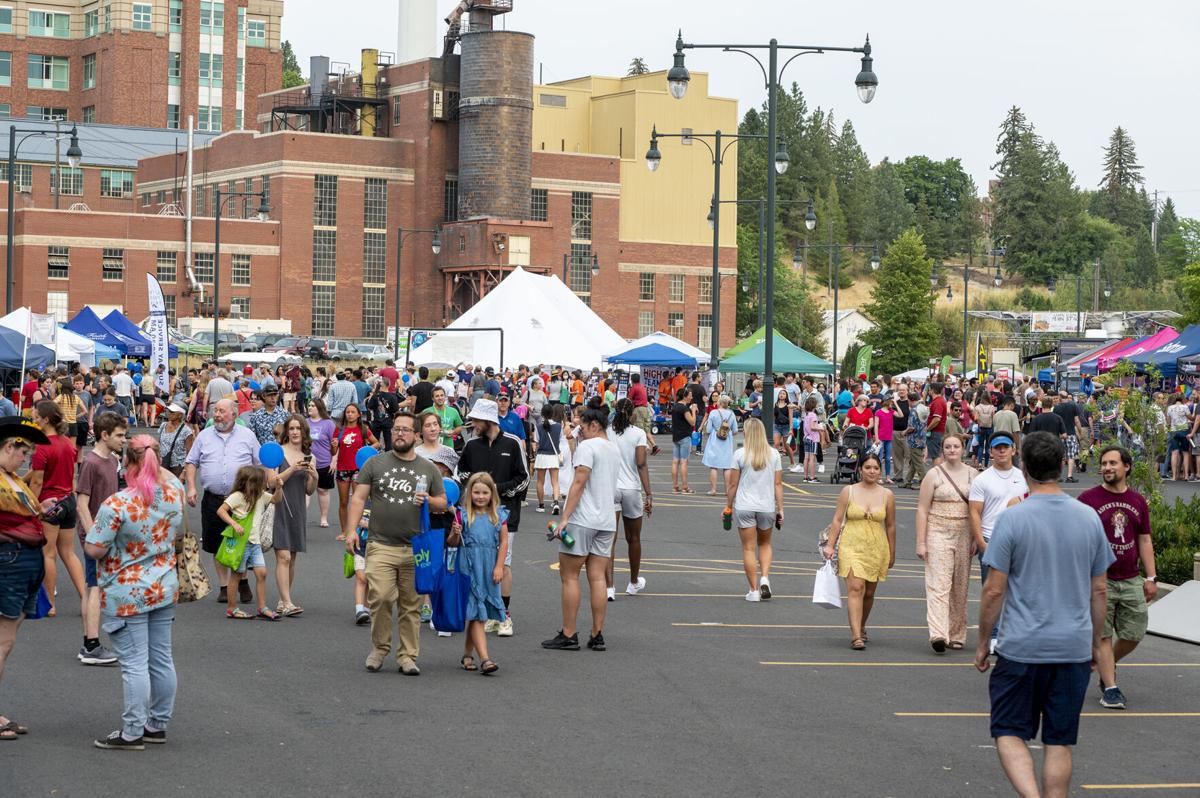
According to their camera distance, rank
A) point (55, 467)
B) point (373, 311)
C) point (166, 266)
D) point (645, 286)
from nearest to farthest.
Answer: point (55, 467) < point (166, 266) < point (373, 311) < point (645, 286)

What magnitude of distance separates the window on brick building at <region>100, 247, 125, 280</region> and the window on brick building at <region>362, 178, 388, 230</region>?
43.3ft

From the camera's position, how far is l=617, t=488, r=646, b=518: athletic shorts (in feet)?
44.6

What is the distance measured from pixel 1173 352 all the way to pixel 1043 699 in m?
30.8

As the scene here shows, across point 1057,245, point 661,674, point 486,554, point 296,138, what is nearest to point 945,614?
point 661,674

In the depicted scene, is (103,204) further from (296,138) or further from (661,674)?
(661,674)

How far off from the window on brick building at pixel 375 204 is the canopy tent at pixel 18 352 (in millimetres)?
50805

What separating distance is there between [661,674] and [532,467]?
42.7 feet

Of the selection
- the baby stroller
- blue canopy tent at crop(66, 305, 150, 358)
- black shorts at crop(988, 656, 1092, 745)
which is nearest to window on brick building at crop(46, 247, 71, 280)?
blue canopy tent at crop(66, 305, 150, 358)

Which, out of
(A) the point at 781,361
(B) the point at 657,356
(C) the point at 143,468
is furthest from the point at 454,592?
(B) the point at 657,356

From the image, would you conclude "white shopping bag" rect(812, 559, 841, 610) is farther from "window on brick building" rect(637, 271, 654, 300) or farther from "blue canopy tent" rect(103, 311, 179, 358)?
"window on brick building" rect(637, 271, 654, 300)

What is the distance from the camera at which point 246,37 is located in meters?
110

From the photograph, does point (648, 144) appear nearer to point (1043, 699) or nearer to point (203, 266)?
point (203, 266)

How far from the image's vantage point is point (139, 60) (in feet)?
348

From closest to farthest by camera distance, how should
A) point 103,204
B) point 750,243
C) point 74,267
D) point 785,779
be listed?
point 785,779
point 74,267
point 103,204
point 750,243
